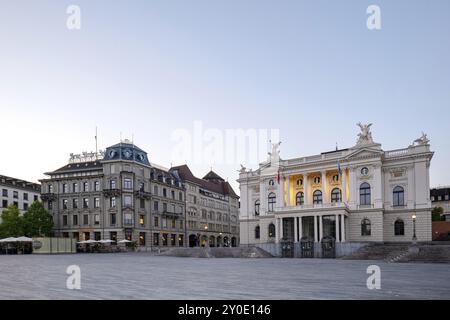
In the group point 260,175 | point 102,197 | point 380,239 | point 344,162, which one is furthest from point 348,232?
point 102,197

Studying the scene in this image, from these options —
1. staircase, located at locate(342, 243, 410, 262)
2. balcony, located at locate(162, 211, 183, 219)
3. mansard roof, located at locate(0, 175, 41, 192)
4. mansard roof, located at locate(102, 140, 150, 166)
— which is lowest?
staircase, located at locate(342, 243, 410, 262)

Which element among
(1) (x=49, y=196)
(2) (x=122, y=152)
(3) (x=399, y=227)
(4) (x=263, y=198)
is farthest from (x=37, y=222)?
(3) (x=399, y=227)

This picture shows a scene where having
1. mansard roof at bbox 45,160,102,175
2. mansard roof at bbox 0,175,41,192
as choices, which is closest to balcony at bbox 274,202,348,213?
mansard roof at bbox 45,160,102,175

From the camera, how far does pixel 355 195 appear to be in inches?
2485

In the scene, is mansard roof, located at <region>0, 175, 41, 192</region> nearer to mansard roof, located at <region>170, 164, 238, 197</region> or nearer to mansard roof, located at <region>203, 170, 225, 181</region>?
mansard roof, located at <region>170, 164, 238, 197</region>

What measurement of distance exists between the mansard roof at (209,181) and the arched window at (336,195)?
46.8 meters

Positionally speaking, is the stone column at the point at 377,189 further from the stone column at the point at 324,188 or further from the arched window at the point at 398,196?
the stone column at the point at 324,188

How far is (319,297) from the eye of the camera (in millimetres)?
15281

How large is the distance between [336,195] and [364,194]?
4.53 meters

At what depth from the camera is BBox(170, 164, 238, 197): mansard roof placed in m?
109

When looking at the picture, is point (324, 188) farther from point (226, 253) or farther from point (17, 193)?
point (17, 193)

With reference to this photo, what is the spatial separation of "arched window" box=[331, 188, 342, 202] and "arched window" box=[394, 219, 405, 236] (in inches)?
331
